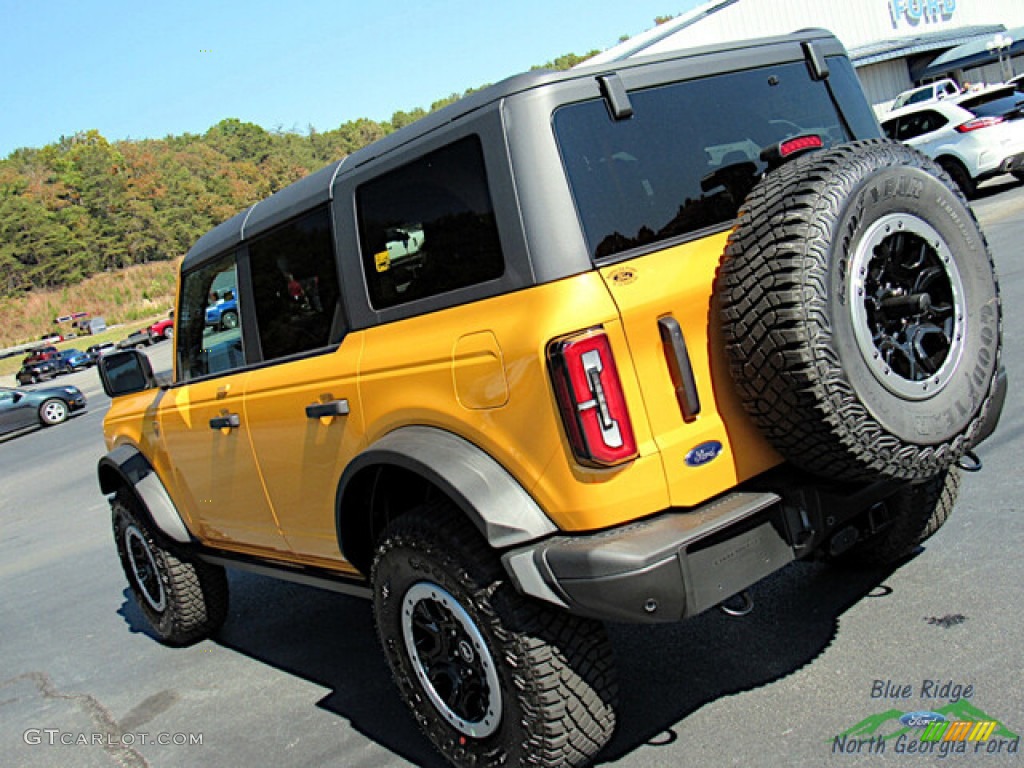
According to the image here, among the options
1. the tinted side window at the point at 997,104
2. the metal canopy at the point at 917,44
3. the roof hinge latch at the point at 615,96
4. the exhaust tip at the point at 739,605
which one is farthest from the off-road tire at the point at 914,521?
the metal canopy at the point at 917,44

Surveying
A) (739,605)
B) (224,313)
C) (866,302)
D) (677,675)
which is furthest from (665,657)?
(224,313)

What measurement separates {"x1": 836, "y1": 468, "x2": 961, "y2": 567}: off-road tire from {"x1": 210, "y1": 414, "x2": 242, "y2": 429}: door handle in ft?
9.11

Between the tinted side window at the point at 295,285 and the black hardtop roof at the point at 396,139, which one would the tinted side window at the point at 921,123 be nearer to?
the black hardtop roof at the point at 396,139

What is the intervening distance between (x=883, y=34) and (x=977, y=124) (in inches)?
1149

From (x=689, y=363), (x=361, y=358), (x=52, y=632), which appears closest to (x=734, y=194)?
(x=689, y=363)

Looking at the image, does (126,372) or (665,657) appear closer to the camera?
(665,657)

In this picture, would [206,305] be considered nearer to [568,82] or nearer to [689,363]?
[568,82]

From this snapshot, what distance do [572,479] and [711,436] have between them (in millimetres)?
447

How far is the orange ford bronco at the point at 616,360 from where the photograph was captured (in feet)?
8.48

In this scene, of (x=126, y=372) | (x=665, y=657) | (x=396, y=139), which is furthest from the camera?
(x=126, y=372)

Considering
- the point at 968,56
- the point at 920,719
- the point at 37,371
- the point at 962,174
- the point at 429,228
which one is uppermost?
the point at 968,56

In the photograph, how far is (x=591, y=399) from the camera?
257 cm

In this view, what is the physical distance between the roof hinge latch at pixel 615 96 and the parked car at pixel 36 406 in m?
22.0
